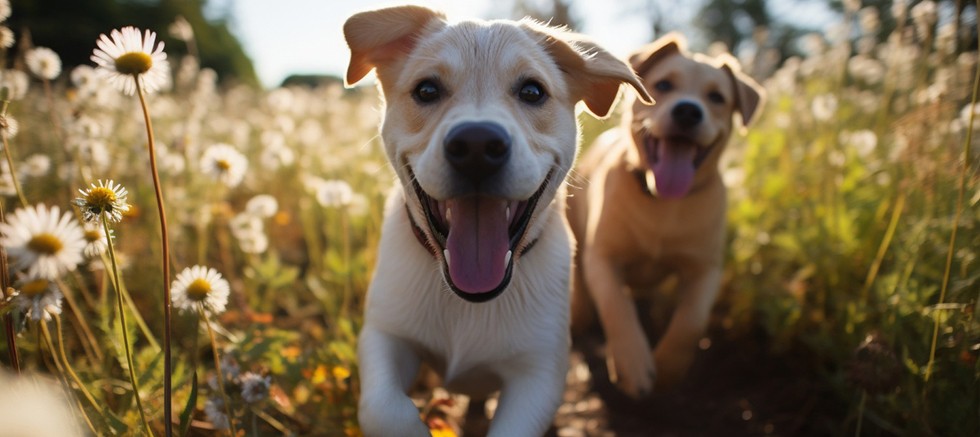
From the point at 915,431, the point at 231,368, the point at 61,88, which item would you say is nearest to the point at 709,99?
the point at 915,431

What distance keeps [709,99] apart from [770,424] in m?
1.77

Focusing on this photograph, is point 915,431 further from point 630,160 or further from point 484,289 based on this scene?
point 630,160

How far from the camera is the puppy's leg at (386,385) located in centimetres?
187

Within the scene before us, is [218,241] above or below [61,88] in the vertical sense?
below

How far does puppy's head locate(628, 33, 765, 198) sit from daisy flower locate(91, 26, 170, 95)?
7.87ft

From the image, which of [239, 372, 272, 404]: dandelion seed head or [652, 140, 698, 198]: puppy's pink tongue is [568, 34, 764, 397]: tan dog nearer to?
[652, 140, 698, 198]: puppy's pink tongue

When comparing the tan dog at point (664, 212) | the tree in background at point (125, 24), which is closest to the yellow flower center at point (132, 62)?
the tan dog at point (664, 212)

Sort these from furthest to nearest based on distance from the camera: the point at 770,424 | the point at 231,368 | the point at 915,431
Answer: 1. the point at 770,424
2. the point at 915,431
3. the point at 231,368

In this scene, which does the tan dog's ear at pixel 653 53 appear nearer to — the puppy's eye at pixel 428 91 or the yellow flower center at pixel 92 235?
the puppy's eye at pixel 428 91

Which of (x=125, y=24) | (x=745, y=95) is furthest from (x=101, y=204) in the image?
(x=125, y=24)

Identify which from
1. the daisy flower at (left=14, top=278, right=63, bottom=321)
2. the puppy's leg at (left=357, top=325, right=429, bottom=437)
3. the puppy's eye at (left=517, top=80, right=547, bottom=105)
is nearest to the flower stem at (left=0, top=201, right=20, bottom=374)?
the daisy flower at (left=14, top=278, right=63, bottom=321)

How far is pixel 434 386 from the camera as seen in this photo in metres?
3.08

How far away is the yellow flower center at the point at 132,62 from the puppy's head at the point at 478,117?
2.50ft

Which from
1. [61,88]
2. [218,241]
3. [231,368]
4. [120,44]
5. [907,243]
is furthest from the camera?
[61,88]
